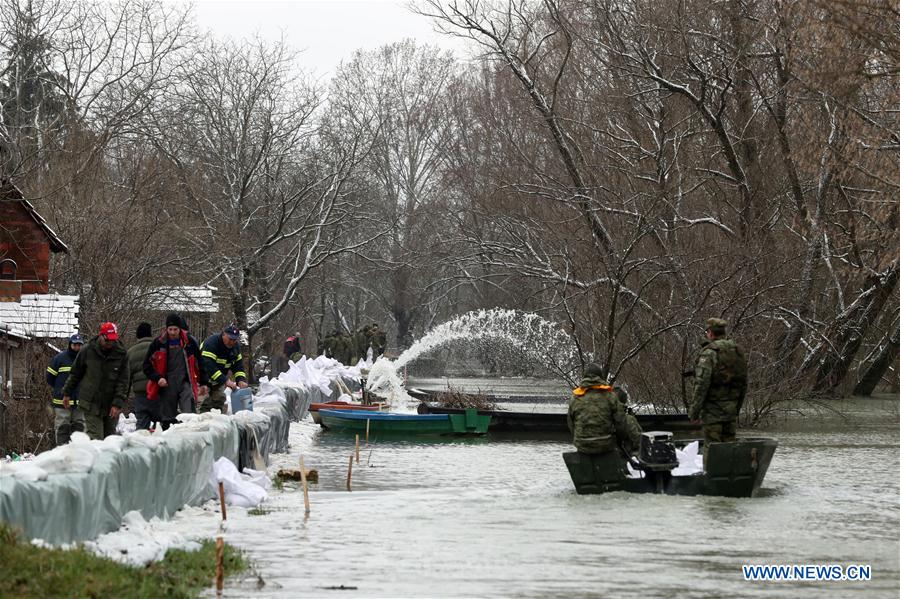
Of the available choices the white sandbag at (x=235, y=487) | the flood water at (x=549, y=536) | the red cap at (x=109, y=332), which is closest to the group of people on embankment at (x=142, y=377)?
the red cap at (x=109, y=332)

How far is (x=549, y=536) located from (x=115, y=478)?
13.5ft

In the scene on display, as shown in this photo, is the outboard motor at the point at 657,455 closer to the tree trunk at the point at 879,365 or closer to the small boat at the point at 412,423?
the small boat at the point at 412,423

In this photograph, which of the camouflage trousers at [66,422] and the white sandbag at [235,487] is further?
the camouflage trousers at [66,422]

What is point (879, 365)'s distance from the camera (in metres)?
41.0

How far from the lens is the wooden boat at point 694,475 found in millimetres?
16203

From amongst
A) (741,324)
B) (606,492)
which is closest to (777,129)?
(741,324)

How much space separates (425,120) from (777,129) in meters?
50.3

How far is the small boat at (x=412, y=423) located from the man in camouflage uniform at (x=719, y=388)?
13.9 m

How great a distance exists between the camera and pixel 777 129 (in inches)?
A: 1407

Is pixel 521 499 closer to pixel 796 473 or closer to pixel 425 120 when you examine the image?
pixel 796 473

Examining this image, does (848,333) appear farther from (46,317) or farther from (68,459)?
(68,459)

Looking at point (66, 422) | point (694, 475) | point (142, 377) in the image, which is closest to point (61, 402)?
point (66, 422)

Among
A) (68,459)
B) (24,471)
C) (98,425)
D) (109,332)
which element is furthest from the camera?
(98,425)

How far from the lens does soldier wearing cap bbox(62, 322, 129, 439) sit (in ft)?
56.5
